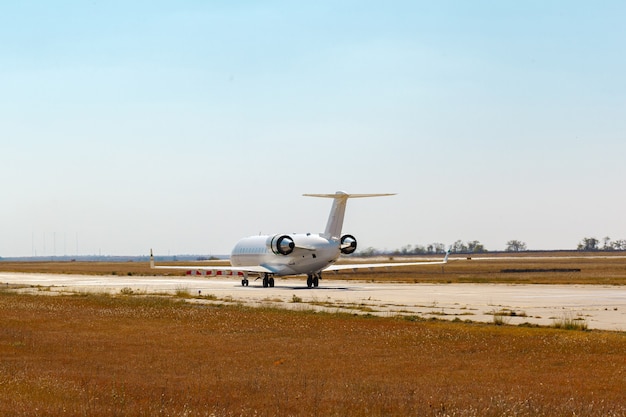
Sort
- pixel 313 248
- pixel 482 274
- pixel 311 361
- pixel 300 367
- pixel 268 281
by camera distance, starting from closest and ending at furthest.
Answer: pixel 300 367 < pixel 311 361 < pixel 313 248 < pixel 268 281 < pixel 482 274

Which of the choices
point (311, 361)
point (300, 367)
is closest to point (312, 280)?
point (311, 361)

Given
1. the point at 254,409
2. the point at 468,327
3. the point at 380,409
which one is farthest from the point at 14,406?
the point at 468,327

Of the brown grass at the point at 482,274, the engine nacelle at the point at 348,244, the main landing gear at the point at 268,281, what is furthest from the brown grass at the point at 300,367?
the brown grass at the point at 482,274

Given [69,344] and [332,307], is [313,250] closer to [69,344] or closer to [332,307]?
[332,307]

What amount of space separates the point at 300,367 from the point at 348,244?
42332 millimetres

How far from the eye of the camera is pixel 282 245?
58.9 meters

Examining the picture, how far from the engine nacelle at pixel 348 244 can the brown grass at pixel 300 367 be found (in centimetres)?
2982

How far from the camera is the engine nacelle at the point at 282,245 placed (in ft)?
192

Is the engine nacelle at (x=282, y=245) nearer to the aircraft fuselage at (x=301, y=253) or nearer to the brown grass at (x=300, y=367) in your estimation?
the aircraft fuselage at (x=301, y=253)

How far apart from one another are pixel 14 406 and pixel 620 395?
992 centimetres

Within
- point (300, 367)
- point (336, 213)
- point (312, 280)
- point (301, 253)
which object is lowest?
point (300, 367)

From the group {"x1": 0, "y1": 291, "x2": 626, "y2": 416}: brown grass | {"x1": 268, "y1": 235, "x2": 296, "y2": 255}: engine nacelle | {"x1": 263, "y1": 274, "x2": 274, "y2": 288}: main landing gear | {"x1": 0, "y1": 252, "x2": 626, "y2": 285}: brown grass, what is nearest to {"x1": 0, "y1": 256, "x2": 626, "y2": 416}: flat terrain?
{"x1": 0, "y1": 291, "x2": 626, "y2": 416}: brown grass

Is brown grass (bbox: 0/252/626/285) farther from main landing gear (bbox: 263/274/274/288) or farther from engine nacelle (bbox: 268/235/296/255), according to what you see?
engine nacelle (bbox: 268/235/296/255)

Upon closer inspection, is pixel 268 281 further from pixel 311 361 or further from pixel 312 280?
pixel 311 361
